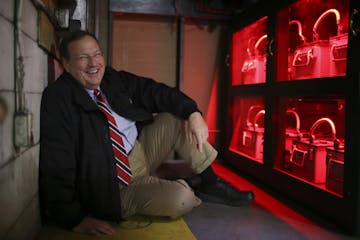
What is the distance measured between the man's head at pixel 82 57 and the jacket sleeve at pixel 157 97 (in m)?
0.27

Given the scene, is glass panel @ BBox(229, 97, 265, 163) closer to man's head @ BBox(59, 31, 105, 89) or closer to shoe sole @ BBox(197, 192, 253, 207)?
shoe sole @ BBox(197, 192, 253, 207)

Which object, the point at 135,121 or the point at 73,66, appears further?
the point at 135,121

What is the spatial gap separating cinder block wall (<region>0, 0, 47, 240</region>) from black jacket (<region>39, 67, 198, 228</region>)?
49mm

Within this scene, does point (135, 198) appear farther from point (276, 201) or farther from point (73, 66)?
point (276, 201)

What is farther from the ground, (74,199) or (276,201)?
(74,199)

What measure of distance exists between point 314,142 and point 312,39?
59cm

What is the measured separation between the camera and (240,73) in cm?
283

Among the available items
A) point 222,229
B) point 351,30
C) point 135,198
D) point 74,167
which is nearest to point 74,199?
point 74,167

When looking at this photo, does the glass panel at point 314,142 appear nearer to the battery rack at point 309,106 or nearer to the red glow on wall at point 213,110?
the battery rack at point 309,106

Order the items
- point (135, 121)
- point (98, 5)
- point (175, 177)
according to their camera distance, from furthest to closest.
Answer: point (98, 5), point (175, 177), point (135, 121)

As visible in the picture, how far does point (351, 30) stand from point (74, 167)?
1.26 meters

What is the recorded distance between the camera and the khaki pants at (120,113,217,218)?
4.91 feet

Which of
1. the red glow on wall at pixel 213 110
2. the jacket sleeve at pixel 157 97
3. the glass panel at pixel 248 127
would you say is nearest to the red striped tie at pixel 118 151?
the jacket sleeve at pixel 157 97

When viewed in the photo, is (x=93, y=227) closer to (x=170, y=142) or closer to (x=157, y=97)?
(x=170, y=142)
